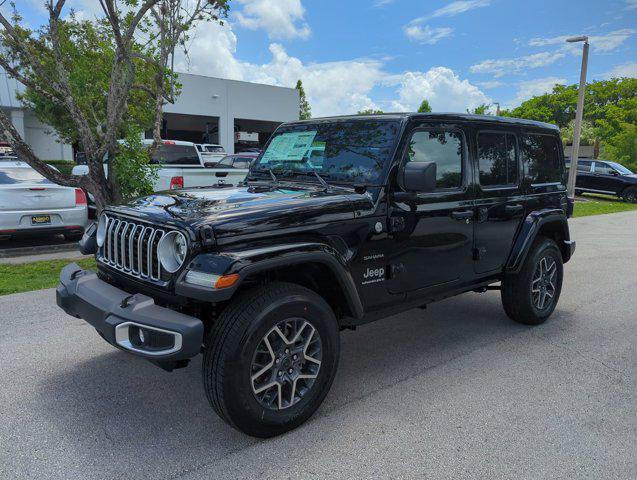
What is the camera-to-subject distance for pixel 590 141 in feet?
146

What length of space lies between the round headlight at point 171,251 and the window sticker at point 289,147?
62.3 inches

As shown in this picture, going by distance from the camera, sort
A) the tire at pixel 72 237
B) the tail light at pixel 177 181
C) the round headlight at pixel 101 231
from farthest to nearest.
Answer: the tail light at pixel 177 181 → the tire at pixel 72 237 → the round headlight at pixel 101 231

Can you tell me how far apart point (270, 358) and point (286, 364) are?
124 millimetres

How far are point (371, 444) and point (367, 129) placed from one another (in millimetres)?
2259

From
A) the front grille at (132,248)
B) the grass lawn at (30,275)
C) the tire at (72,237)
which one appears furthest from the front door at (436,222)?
the tire at (72,237)

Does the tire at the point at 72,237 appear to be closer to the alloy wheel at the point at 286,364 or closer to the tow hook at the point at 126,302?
the tow hook at the point at 126,302

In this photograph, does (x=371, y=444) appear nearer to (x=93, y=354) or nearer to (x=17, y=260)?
(x=93, y=354)

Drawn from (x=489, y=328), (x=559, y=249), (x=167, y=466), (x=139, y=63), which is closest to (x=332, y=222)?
(x=167, y=466)

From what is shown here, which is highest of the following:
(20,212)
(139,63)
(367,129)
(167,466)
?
(139,63)

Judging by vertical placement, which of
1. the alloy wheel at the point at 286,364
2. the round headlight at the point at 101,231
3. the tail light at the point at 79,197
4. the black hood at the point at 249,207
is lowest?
the alloy wheel at the point at 286,364

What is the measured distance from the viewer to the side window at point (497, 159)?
4328 millimetres

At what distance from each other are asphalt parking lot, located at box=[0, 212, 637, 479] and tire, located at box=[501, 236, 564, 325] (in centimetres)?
18

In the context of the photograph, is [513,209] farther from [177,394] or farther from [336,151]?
[177,394]

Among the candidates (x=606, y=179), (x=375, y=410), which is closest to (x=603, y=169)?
(x=606, y=179)
